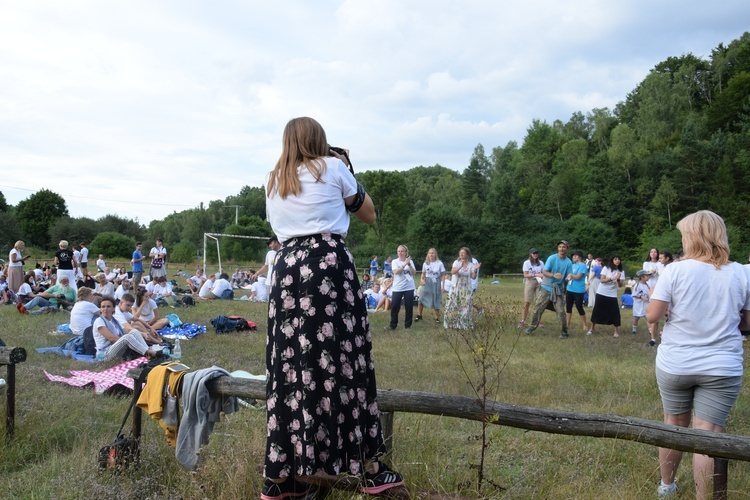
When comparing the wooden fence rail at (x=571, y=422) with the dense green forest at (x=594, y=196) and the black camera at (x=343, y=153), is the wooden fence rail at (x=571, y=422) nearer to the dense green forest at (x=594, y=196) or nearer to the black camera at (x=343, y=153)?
the black camera at (x=343, y=153)

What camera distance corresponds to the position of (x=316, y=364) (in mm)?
2777

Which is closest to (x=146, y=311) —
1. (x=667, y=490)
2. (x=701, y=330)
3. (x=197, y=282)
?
(x=667, y=490)

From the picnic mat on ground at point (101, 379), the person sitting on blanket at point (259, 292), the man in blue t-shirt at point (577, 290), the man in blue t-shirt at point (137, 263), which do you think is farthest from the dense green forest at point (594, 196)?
the picnic mat on ground at point (101, 379)

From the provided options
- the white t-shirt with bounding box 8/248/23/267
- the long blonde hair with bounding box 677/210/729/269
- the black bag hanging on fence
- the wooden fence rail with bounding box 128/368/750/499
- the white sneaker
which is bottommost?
the white sneaker

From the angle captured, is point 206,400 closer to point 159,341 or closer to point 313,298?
point 313,298

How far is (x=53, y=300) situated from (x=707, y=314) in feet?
48.4

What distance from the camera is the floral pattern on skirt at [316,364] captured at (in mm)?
2777

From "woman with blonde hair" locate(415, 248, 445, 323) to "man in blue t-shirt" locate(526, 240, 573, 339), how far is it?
2657 mm

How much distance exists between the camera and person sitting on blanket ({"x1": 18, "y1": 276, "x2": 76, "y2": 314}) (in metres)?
13.9

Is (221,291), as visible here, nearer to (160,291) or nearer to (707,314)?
(160,291)

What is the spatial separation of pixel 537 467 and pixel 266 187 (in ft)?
8.62

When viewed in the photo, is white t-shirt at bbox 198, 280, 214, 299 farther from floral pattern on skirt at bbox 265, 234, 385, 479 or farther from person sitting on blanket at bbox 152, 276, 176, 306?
floral pattern on skirt at bbox 265, 234, 385, 479

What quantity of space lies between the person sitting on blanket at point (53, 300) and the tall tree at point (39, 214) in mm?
63119

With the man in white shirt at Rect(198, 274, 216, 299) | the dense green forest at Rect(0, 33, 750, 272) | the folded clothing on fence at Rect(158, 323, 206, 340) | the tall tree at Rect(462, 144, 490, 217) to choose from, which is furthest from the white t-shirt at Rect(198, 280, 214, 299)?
the tall tree at Rect(462, 144, 490, 217)
